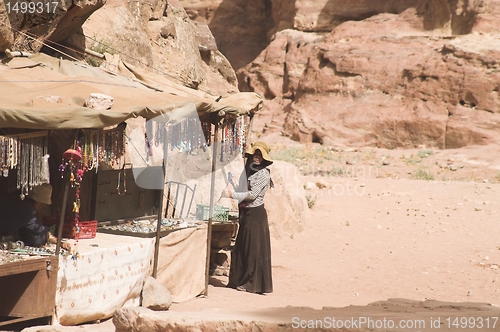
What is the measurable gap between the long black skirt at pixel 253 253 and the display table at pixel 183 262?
1.49 feet

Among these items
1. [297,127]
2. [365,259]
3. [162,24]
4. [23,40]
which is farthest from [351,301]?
[297,127]

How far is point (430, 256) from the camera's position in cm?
1079

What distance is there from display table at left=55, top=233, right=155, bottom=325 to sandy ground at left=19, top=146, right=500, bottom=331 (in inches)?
9.5

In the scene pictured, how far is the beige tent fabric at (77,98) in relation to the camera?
220 inches

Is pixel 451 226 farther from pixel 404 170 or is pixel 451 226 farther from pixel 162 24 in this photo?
pixel 404 170

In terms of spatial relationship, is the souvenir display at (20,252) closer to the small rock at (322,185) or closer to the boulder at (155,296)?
the boulder at (155,296)

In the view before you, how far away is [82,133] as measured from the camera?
6.11 meters

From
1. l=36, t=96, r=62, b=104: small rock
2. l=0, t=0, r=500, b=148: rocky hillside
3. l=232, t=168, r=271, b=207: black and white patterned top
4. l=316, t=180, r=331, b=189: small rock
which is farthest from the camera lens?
l=0, t=0, r=500, b=148: rocky hillside

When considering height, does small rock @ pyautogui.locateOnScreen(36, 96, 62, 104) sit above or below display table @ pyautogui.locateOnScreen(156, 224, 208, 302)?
above

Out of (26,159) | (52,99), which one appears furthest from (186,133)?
(26,159)

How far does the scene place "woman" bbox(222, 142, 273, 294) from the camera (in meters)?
7.88

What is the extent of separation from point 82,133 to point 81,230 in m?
1.23

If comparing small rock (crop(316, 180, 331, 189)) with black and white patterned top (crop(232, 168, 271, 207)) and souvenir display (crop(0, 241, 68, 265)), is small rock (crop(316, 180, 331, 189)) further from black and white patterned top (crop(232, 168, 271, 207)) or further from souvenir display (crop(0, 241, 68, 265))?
souvenir display (crop(0, 241, 68, 265))

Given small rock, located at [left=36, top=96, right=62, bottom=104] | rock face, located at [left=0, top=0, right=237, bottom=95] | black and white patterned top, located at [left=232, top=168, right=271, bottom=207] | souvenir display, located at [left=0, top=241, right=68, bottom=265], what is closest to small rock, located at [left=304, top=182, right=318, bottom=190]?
rock face, located at [left=0, top=0, right=237, bottom=95]
